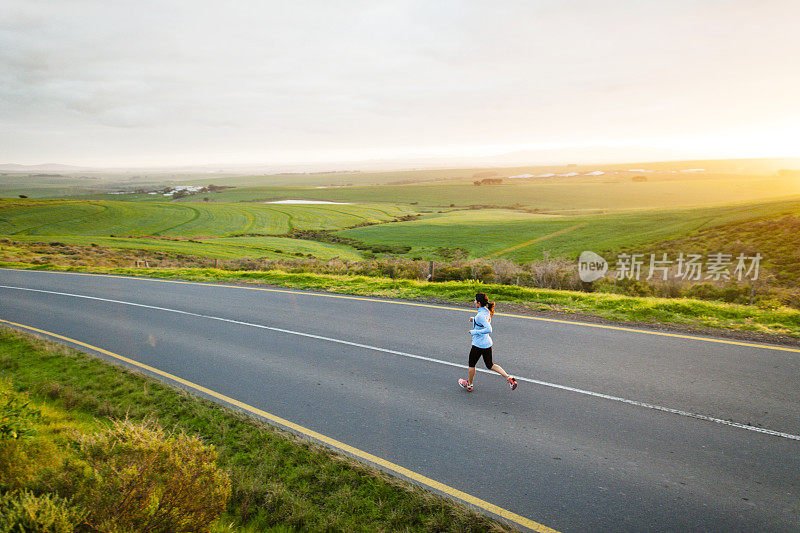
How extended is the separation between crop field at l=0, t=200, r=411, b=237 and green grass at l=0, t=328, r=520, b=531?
60.3 m

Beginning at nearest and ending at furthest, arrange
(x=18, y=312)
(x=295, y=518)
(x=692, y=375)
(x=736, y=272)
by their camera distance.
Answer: (x=295, y=518), (x=692, y=375), (x=18, y=312), (x=736, y=272)

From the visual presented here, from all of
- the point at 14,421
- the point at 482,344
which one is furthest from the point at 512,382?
the point at 14,421

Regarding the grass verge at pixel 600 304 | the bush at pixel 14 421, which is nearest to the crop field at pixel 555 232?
the grass verge at pixel 600 304

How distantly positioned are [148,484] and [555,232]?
58.3 m

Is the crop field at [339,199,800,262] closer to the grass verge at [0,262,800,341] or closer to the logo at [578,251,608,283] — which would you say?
the logo at [578,251,608,283]

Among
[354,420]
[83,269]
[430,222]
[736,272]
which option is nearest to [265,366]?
[354,420]

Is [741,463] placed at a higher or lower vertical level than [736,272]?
higher

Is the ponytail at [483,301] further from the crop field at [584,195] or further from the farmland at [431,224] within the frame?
the crop field at [584,195]

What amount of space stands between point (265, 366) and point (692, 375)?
8533 millimetres

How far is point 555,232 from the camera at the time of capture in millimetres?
56406

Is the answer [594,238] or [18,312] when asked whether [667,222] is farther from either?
[18,312]

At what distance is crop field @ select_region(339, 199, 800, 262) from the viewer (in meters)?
44.2

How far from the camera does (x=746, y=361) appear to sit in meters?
8.01

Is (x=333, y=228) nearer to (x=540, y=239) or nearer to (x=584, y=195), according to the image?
(x=540, y=239)
